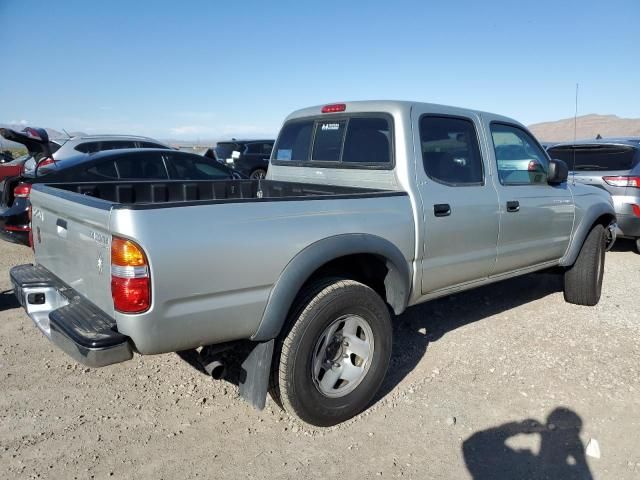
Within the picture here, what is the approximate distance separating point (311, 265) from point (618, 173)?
6.56 metres

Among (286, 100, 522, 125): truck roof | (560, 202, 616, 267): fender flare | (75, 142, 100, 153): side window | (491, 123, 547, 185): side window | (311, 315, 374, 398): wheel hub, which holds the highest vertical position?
(286, 100, 522, 125): truck roof

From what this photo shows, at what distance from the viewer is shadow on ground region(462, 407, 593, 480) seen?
8.91 feet

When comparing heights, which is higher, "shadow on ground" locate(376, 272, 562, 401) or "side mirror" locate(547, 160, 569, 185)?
"side mirror" locate(547, 160, 569, 185)

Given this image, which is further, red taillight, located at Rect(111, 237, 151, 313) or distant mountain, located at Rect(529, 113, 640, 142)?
distant mountain, located at Rect(529, 113, 640, 142)

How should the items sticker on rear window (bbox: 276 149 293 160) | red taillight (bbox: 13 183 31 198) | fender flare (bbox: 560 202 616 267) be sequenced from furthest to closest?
1. red taillight (bbox: 13 183 31 198)
2. fender flare (bbox: 560 202 616 267)
3. sticker on rear window (bbox: 276 149 293 160)

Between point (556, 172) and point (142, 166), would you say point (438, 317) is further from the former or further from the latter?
point (142, 166)

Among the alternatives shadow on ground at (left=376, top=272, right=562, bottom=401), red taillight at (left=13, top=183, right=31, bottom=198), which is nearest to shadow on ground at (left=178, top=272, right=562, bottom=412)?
shadow on ground at (left=376, top=272, right=562, bottom=401)

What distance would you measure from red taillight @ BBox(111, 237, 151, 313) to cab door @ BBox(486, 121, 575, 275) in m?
2.81

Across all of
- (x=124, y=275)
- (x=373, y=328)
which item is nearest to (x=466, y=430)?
(x=373, y=328)

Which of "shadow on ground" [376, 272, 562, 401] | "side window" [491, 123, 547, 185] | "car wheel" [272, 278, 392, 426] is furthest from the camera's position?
"side window" [491, 123, 547, 185]

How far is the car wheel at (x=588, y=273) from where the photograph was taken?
5.15 meters

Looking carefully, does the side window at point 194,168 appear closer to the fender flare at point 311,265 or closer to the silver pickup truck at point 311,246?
the silver pickup truck at point 311,246

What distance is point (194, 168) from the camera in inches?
326

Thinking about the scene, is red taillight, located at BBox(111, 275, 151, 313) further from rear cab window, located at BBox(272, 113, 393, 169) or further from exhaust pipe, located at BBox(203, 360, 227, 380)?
rear cab window, located at BBox(272, 113, 393, 169)
